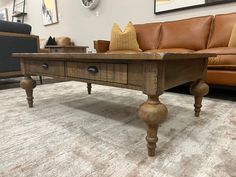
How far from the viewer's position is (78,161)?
0.79 meters

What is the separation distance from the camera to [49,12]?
14.9 ft

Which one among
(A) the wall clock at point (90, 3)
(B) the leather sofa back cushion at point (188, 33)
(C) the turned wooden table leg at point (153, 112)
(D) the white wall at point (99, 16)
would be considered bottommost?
(C) the turned wooden table leg at point (153, 112)

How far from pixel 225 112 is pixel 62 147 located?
46.6 inches

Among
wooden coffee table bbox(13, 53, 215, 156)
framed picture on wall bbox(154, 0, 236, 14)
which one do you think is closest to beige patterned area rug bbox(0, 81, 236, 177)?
wooden coffee table bbox(13, 53, 215, 156)

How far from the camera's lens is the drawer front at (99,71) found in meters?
0.83

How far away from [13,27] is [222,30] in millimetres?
2507

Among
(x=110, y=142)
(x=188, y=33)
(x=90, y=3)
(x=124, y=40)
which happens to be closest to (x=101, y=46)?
(x=124, y=40)

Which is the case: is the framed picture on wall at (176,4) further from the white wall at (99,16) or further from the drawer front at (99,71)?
the drawer front at (99,71)

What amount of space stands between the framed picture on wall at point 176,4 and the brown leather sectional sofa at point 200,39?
23 cm

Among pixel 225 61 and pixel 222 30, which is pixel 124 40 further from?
pixel 225 61

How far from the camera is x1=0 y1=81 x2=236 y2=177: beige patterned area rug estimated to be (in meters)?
0.73

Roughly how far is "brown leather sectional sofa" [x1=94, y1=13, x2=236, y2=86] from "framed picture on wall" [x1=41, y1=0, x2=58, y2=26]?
2470 millimetres

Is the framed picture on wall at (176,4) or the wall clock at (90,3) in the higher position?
the wall clock at (90,3)

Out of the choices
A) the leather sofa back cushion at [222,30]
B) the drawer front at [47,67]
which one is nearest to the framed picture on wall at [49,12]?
the drawer front at [47,67]
